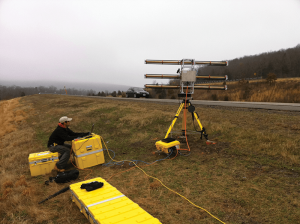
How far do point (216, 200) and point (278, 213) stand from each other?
43.5 inches

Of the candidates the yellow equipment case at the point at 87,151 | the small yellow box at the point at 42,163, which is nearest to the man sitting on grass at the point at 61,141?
the small yellow box at the point at 42,163

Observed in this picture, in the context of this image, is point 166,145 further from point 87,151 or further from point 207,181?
point 87,151

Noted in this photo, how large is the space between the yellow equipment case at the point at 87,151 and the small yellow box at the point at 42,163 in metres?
0.78

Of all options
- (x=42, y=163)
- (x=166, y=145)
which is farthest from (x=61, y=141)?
(x=166, y=145)

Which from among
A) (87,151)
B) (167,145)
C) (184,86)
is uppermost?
(184,86)

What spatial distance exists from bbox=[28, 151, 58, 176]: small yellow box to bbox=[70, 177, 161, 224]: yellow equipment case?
257cm

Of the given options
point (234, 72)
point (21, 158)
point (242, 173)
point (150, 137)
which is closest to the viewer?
point (242, 173)

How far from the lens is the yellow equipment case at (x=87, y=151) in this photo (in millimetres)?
6247

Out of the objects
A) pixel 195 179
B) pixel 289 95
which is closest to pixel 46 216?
pixel 195 179

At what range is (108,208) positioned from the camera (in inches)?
133

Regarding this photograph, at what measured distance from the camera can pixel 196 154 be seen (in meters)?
6.43

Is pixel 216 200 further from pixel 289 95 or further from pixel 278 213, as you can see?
pixel 289 95

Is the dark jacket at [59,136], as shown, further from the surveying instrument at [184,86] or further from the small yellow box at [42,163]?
the surveying instrument at [184,86]

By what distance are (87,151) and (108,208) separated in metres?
3.43
